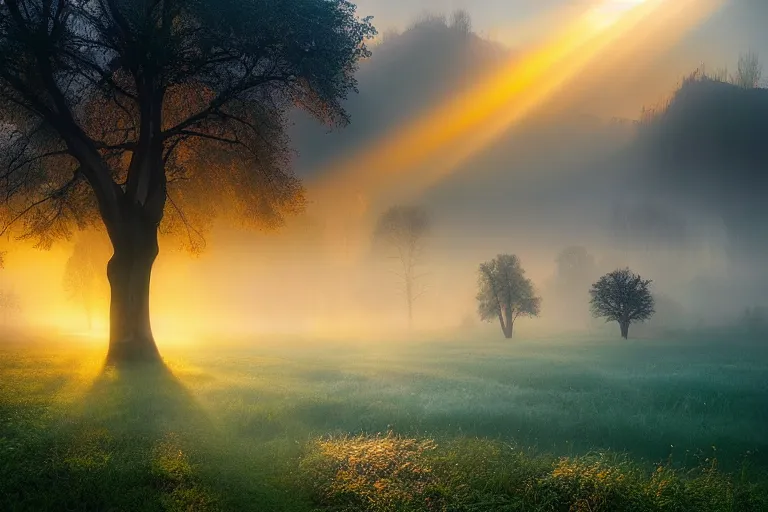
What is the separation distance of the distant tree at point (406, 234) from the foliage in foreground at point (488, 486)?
63456 millimetres

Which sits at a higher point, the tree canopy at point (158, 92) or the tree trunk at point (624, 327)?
the tree canopy at point (158, 92)

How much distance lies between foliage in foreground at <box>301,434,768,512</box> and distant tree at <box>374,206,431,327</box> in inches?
2498

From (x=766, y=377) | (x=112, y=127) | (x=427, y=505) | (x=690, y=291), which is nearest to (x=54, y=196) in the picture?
(x=112, y=127)

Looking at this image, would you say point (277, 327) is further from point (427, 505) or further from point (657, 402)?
point (427, 505)

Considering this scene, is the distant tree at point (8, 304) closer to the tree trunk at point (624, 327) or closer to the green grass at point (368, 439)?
the green grass at point (368, 439)

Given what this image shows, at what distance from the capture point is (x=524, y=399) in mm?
21438

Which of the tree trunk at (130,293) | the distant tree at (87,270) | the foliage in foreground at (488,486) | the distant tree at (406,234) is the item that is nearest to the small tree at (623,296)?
the distant tree at (406,234)

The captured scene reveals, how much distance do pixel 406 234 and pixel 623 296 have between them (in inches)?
1184

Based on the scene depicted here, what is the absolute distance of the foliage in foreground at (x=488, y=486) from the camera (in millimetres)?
8602

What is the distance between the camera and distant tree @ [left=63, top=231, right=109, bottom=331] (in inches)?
2092

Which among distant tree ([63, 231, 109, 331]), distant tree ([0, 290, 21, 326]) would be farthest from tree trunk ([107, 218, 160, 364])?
distant tree ([0, 290, 21, 326])

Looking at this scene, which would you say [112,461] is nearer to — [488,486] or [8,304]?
[488,486]

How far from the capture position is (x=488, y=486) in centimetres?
917

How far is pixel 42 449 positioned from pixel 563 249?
10630 centimetres
